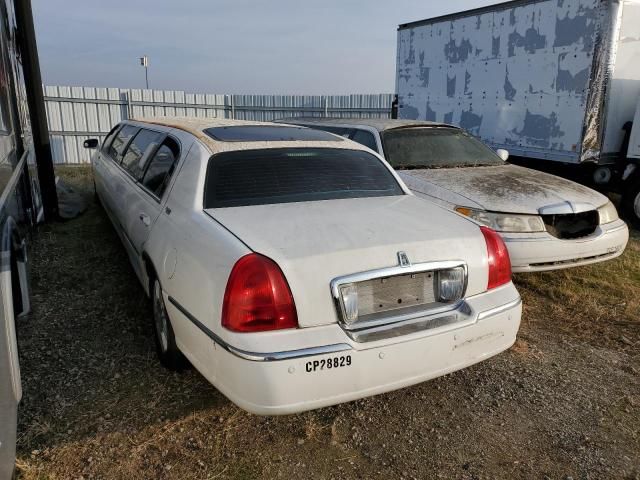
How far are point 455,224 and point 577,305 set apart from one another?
224 centimetres

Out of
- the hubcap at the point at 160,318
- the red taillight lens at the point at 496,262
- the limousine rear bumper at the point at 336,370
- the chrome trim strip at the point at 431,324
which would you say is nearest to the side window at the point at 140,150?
the hubcap at the point at 160,318

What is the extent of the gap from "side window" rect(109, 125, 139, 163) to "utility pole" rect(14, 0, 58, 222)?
1222 millimetres

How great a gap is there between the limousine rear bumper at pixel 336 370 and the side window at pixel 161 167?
61.2 inches

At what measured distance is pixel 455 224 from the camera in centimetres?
277

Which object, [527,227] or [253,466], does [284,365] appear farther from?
[527,227]

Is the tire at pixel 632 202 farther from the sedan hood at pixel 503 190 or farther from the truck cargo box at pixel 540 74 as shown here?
the sedan hood at pixel 503 190

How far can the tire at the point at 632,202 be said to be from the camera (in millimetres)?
7207

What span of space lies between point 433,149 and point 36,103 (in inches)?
195

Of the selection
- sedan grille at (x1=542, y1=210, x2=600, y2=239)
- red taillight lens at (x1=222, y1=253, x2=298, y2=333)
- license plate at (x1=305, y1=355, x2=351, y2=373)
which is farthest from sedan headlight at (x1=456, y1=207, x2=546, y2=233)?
red taillight lens at (x1=222, y1=253, x2=298, y2=333)

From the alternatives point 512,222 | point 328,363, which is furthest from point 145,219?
point 512,222

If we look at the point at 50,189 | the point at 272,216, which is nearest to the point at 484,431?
the point at 272,216

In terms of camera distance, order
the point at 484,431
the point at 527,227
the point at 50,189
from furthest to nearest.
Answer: the point at 50,189
the point at 527,227
the point at 484,431

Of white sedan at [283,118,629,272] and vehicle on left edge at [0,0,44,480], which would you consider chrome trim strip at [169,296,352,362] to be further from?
white sedan at [283,118,629,272]

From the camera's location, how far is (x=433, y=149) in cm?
570
